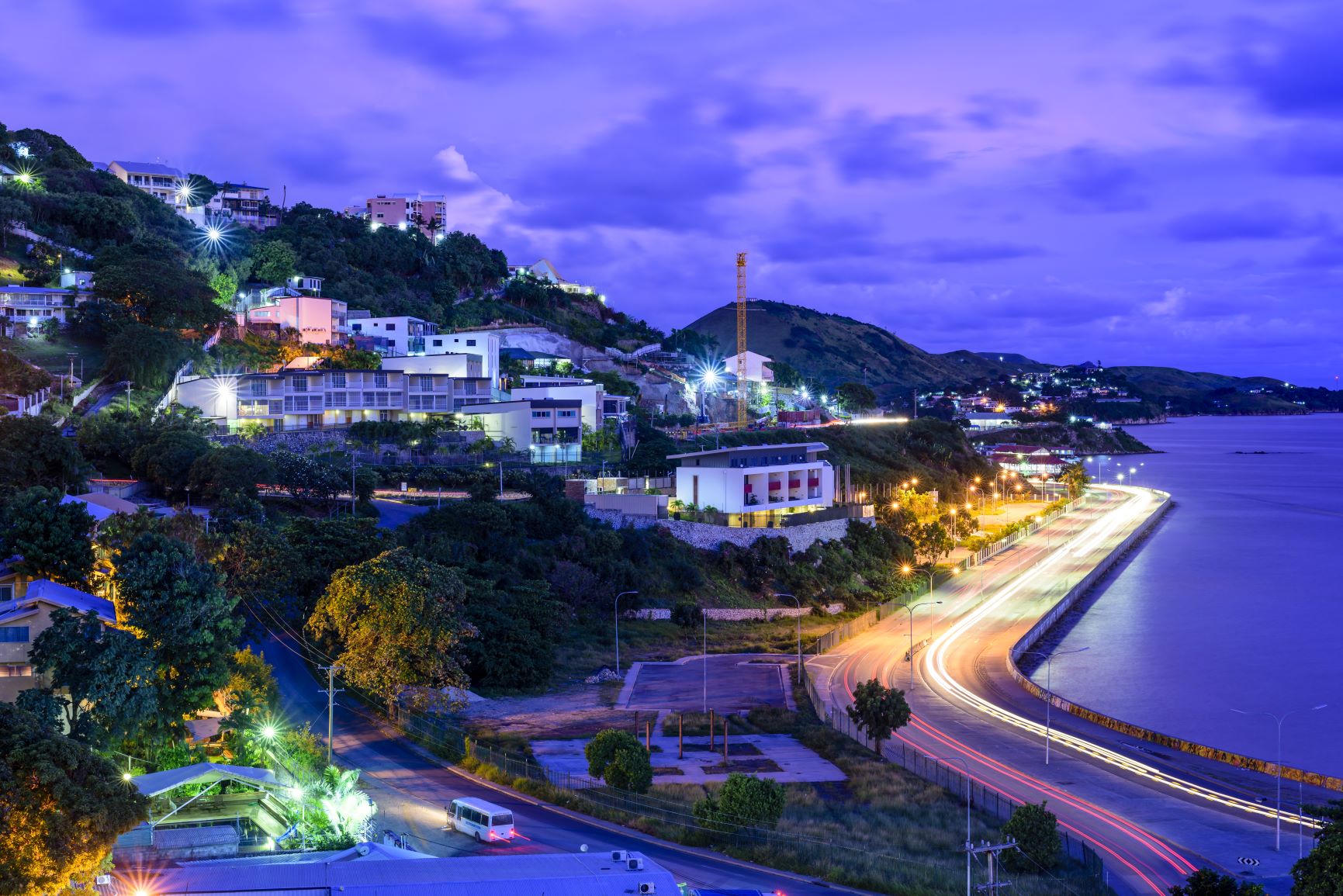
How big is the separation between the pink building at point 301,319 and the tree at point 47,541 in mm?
46310

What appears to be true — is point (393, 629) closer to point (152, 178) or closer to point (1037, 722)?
point (1037, 722)

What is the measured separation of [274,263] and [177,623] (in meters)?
70.4

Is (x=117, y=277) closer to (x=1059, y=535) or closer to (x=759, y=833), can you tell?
(x=759, y=833)

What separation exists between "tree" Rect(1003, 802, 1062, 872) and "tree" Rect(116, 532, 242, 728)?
18135 millimetres

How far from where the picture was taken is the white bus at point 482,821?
75.9 feet

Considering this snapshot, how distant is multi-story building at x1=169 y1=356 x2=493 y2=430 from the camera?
211ft

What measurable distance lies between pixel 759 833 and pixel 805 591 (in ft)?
126

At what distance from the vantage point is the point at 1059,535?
91562 mm

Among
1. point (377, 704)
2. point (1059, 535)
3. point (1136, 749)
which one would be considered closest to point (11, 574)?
point (377, 704)

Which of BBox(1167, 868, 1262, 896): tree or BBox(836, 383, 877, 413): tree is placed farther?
BBox(836, 383, 877, 413): tree

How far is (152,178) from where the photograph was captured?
11588 centimetres

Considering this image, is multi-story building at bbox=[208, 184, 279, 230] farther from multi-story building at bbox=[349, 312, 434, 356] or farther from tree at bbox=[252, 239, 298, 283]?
multi-story building at bbox=[349, 312, 434, 356]

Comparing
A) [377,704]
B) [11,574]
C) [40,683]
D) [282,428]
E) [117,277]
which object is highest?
[117,277]

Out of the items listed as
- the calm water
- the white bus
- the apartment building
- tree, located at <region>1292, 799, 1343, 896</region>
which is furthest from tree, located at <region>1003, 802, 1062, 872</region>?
the apartment building
